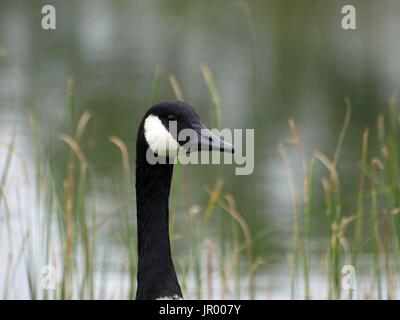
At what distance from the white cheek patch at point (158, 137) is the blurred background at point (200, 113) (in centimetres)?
93

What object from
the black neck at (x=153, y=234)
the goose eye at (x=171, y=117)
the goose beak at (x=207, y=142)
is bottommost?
the black neck at (x=153, y=234)

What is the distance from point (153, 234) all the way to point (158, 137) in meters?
0.38

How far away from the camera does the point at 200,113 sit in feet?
36.3

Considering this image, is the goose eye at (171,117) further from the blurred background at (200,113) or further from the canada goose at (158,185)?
the blurred background at (200,113)

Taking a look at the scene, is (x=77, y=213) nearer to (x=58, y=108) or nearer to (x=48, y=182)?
(x=48, y=182)

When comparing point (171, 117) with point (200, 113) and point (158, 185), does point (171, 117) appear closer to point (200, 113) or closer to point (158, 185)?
point (158, 185)

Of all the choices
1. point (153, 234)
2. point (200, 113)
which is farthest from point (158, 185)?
point (200, 113)

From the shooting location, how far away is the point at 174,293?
3490 millimetres

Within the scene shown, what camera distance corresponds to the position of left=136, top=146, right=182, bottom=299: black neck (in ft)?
11.4

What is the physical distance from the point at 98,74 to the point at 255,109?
29.3 ft

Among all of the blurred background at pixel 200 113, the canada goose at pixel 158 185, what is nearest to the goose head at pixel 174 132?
the canada goose at pixel 158 185

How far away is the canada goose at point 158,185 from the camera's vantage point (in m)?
3.48
